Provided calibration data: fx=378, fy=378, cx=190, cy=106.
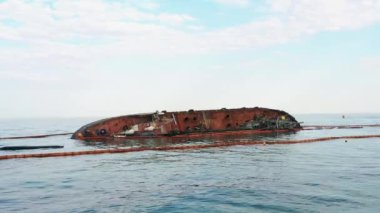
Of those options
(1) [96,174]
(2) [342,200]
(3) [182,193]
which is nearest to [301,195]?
(2) [342,200]

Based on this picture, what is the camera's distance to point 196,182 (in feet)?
68.1

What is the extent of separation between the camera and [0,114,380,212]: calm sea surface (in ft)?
52.3

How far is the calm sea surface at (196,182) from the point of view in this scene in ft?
52.3

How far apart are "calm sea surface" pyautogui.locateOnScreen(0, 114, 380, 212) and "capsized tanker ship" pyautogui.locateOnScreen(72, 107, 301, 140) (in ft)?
53.6

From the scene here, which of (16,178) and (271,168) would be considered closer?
(16,178)

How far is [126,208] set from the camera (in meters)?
15.6

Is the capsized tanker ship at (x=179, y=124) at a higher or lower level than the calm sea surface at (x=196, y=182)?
higher

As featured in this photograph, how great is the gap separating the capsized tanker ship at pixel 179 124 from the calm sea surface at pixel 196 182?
16.3 meters

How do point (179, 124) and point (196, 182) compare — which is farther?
point (179, 124)

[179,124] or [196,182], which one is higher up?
[179,124]

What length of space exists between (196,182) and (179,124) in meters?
30.3

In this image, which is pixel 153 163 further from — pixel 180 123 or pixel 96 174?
pixel 180 123

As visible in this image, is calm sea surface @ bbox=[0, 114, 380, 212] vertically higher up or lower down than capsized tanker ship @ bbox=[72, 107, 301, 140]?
lower down

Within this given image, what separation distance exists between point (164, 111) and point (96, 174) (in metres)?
26.6
